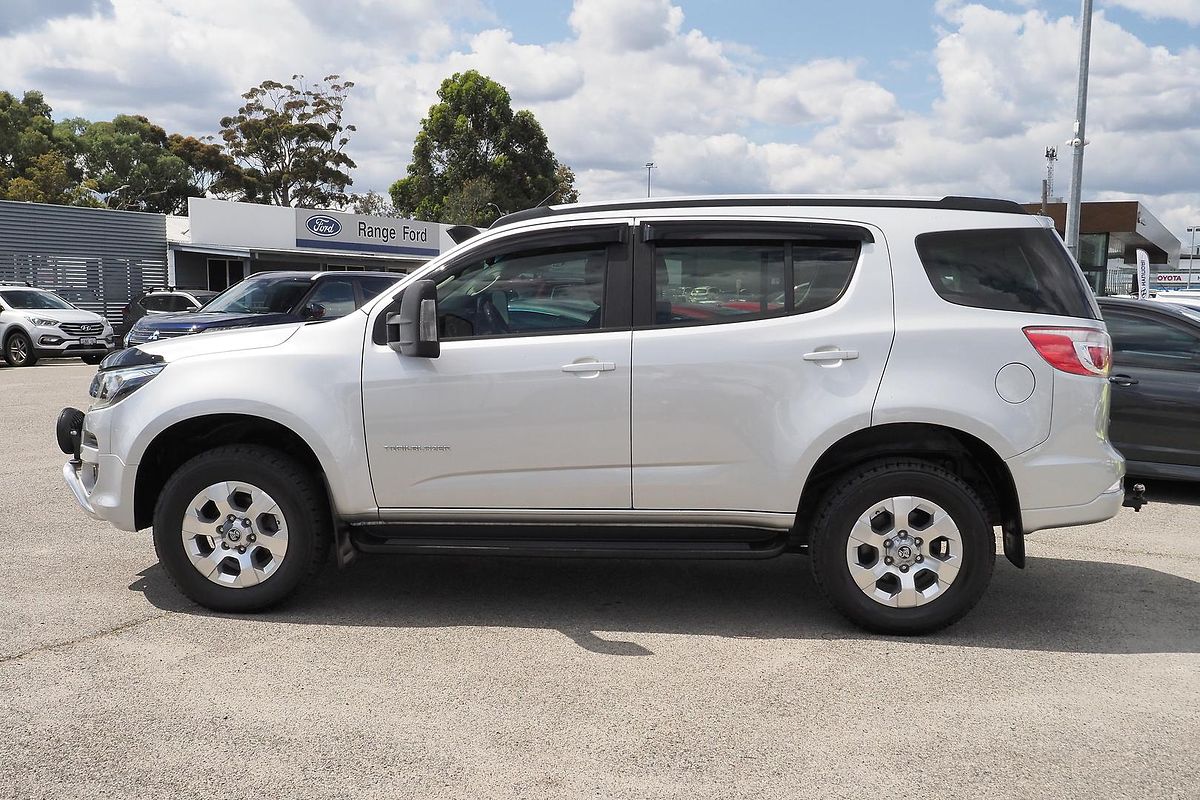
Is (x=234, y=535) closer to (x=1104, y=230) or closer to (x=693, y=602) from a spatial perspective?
(x=693, y=602)

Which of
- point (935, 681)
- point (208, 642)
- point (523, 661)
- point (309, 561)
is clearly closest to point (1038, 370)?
point (935, 681)

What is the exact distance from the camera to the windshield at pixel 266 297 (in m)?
13.5

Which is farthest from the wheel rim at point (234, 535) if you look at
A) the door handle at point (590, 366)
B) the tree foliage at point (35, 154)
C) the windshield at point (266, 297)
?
the tree foliage at point (35, 154)

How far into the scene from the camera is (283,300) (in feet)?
44.3

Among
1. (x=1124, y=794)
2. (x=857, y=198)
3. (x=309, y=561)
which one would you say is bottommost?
(x=1124, y=794)

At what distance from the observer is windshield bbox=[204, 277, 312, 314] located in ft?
44.2

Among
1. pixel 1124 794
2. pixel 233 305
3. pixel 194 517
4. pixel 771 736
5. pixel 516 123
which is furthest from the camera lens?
pixel 516 123

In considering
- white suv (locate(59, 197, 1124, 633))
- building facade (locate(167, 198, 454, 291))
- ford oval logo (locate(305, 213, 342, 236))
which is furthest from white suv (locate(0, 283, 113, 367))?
white suv (locate(59, 197, 1124, 633))

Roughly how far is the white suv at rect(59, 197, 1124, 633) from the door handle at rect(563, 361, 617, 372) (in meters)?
0.01

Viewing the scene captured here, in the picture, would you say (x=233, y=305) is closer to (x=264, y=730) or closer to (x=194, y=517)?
(x=194, y=517)

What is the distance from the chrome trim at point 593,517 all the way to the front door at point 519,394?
0.13ft

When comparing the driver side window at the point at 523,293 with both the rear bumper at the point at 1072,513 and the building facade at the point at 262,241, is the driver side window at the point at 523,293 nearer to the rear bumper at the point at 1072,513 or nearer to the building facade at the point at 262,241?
the rear bumper at the point at 1072,513

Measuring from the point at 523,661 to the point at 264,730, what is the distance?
3.73 ft

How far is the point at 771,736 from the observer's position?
146 inches
